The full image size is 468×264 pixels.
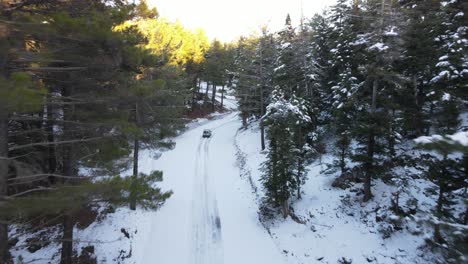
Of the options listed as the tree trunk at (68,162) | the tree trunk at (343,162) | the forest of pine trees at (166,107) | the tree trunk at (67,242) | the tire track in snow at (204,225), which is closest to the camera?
the forest of pine trees at (166,107)

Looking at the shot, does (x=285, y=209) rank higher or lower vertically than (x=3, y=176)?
lower

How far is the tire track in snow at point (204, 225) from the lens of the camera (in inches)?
547

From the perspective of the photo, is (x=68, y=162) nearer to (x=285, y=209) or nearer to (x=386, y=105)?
(x=285, y=209)

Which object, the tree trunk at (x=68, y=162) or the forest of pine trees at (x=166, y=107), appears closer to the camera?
the forest of pine trees at (x=166, y=107)

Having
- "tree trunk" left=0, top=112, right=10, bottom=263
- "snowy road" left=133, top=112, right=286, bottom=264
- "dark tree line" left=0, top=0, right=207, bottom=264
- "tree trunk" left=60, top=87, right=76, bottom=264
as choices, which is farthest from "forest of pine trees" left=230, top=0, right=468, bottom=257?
"tree trunk" left=0, top=112, right=10, bottom=263

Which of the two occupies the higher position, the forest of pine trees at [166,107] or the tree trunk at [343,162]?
the forest of pine trees at [166,107]

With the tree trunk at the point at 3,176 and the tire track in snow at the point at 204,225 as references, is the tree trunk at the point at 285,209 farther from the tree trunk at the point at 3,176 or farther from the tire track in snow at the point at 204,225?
the tree trunk at the point at 3,176

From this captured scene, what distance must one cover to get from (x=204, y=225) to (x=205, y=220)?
1.70ft

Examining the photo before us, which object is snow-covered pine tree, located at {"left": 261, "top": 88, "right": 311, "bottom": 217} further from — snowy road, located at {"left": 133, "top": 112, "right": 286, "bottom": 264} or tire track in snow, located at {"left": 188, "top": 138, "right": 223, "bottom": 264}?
tire track in snow, located at {"left": 188, "top": 138, "right": 223, "bottom": 264}

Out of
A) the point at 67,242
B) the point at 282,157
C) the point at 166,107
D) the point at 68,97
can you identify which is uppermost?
the point at 166,107

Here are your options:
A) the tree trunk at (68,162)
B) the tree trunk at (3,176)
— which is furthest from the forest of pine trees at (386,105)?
the tree trunk at (3,176)

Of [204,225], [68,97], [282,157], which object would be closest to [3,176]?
[68,97]

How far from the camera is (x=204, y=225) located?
1661 centimetres

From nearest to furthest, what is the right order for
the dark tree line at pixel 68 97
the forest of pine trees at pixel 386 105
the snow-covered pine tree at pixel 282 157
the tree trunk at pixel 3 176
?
the dark tree line at pixel 68 97 → the tree trunk at pixel 3 176 → the forest of pine trees at pixel 386 105 → the snow-covered pine tree at pixel 282 157
